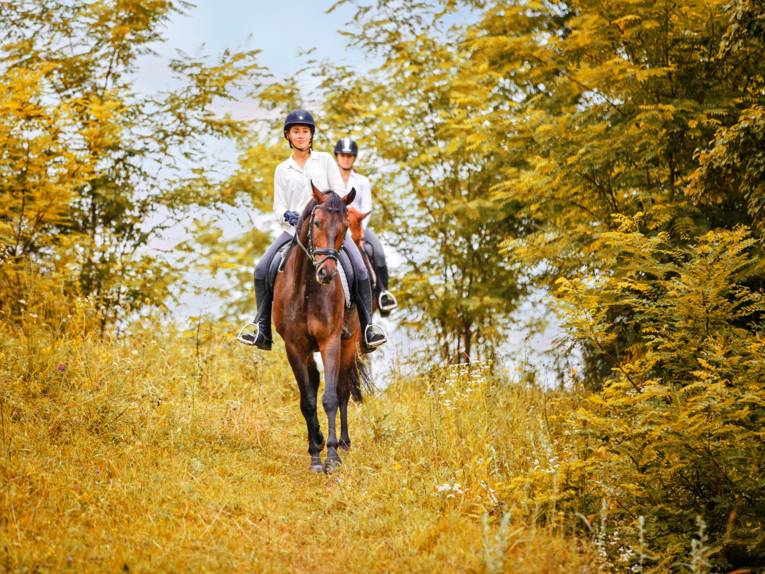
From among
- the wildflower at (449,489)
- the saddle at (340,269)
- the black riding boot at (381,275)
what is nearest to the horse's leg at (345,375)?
the saddle at (340,269)

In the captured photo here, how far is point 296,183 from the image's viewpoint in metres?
8.46

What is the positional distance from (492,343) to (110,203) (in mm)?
8303

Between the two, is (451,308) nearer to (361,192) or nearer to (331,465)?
(361,192)

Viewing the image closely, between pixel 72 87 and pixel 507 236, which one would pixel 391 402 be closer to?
pixel 507 236

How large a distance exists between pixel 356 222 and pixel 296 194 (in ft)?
7.77

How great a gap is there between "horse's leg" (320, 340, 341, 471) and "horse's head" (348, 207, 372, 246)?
3.15m

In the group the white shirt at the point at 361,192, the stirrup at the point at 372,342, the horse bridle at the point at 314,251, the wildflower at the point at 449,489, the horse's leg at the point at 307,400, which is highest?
the white shirt at the point at 361,192

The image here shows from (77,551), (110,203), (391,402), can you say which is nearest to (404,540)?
(77,551)

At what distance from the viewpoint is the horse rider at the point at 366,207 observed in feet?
35.6

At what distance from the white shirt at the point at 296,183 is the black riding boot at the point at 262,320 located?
800 millimetres

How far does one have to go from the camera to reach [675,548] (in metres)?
5.05

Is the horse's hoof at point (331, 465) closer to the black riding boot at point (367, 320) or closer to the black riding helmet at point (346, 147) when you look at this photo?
the black riding boot at point (367, 320)

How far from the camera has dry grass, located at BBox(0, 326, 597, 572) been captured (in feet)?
16.2

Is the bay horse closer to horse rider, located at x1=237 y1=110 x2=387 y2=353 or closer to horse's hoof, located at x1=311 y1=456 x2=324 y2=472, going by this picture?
horse's hoof, located at x1=311 y1=456 x2=324 y2=472
